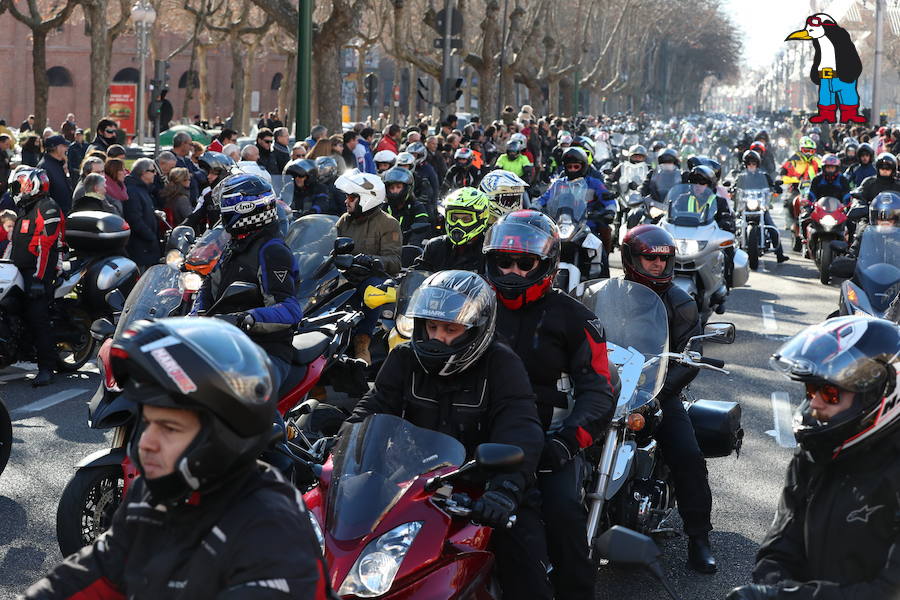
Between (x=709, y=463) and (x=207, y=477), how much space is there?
20.5 ft

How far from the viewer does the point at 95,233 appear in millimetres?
10930

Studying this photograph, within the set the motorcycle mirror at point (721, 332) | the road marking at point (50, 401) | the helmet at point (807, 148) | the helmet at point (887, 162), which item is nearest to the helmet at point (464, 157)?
the helmet at point (887, 162)

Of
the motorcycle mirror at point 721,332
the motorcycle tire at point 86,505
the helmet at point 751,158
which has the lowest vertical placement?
the motorcycle tire at point 86,505

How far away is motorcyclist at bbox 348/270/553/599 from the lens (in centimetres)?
434

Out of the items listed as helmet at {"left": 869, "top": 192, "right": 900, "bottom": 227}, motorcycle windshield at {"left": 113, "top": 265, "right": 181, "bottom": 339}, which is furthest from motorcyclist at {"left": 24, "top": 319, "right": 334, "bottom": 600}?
helmet at {"left": 869, "top": 192, "right": 900, "bottom": 227}

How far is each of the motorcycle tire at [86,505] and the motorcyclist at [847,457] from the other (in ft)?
10.6

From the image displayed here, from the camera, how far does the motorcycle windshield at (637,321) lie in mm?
5723

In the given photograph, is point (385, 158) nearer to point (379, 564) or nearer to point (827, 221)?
point (827, 221)

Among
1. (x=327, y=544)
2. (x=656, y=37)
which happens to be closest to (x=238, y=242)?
(x=327, y=544)

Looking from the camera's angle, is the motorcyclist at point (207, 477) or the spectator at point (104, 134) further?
the spectator at point (104, 134)

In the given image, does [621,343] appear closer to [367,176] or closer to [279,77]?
[367,176]

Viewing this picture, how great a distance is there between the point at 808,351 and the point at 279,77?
8014cm

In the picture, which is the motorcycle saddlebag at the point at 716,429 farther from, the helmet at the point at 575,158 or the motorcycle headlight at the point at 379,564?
the helmet at the point at 575,158

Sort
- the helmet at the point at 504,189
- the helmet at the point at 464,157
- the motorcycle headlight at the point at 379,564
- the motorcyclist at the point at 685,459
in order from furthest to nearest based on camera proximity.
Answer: the helmet at the point at 464,157, the helmet at the point at 504,189, the motorcyclist at the point at 685,459, the motorcycle headlight at the point at 379,564
